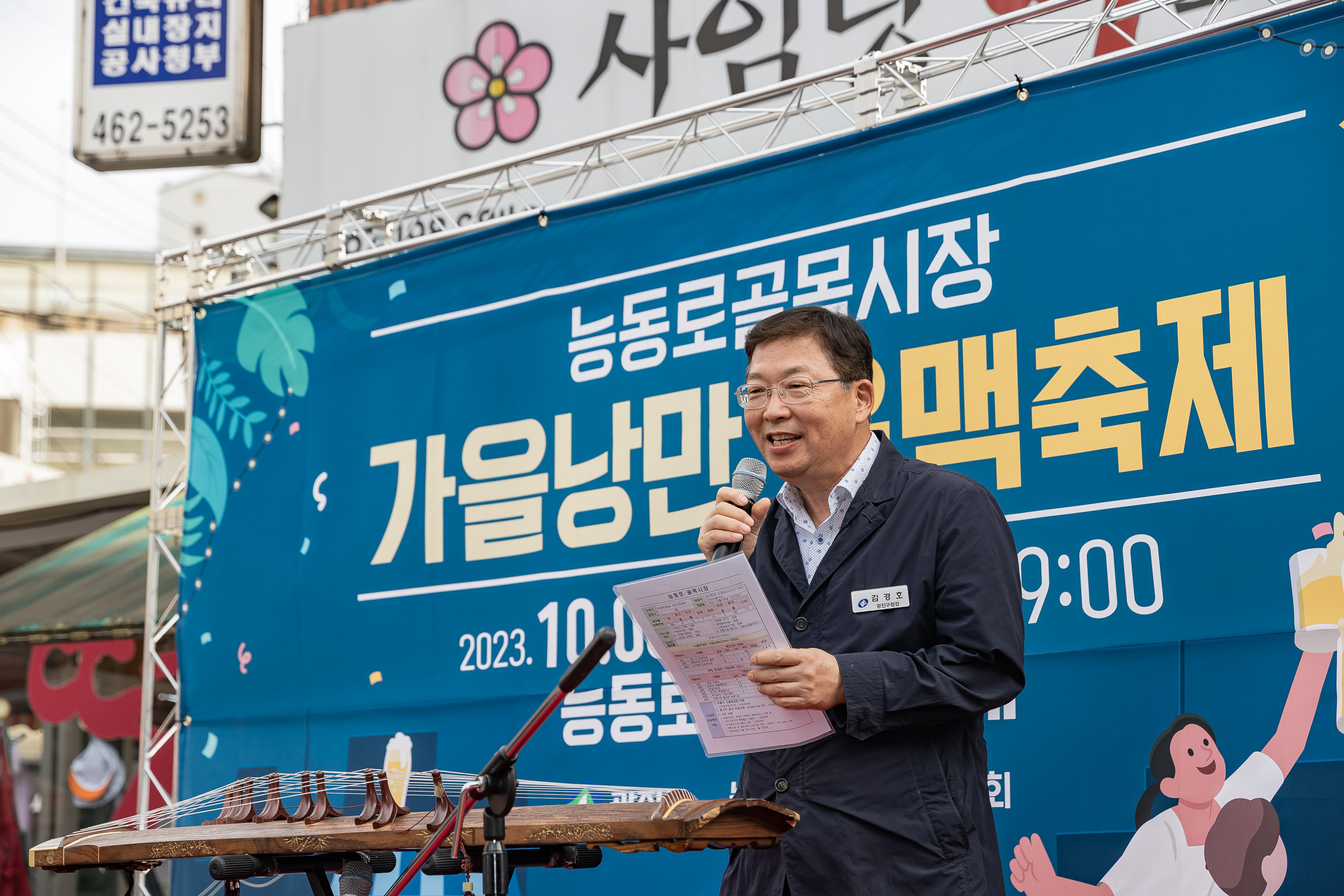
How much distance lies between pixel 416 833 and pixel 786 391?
2.84 ft

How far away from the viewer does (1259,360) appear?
291 cm

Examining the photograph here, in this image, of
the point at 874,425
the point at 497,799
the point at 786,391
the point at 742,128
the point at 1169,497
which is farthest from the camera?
the point at 742,128

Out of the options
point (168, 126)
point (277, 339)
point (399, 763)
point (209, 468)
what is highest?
point (168, 126)

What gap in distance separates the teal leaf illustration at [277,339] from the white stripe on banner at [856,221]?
32cm

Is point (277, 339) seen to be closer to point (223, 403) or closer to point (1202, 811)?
point (223, 403)

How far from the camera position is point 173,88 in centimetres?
589

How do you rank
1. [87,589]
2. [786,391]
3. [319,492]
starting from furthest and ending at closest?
A: 1. [87,589]
2. [319,492]
3. [786,391]

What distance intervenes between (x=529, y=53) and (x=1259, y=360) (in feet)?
12.1

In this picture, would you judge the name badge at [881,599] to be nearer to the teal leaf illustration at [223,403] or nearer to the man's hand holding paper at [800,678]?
the man's hand holding paper at [800,678]

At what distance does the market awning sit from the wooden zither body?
400 cm

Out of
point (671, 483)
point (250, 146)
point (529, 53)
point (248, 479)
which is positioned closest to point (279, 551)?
point (248, 479)

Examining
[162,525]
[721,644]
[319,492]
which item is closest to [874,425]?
[721,644]

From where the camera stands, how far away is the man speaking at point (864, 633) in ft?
5.57

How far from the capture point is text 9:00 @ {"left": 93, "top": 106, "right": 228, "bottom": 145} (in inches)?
229
